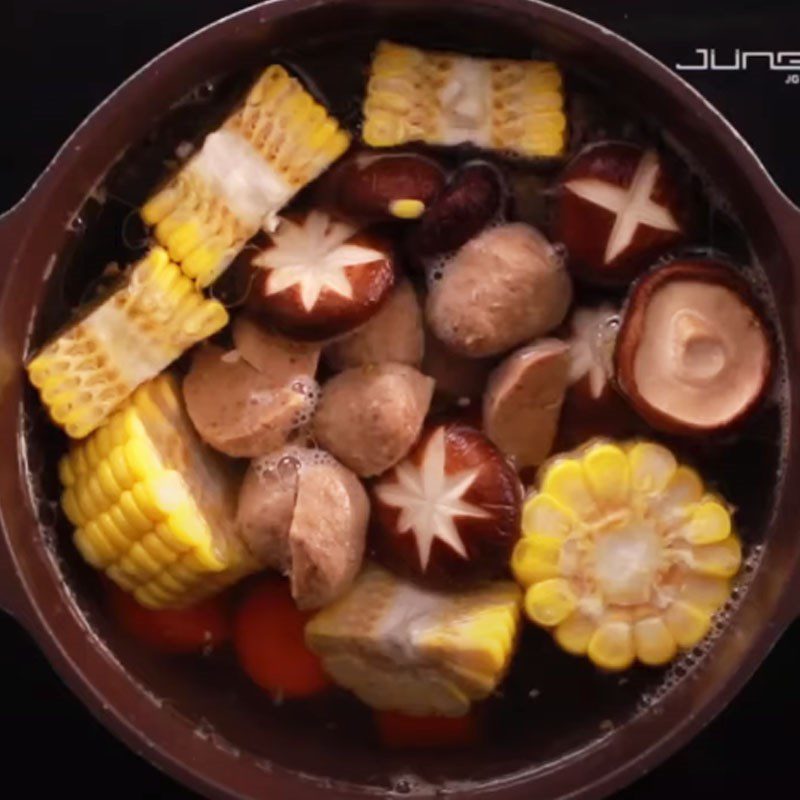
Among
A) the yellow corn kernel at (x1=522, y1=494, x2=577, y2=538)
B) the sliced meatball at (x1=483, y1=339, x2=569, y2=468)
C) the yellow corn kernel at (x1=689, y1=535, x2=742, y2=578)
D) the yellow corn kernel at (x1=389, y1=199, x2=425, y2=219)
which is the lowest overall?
the yellow corn kernel at (x1=689, y1=535, x2=742, y2=578)

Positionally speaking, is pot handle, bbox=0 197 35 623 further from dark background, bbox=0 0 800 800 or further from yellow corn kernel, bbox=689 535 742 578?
yellow corn kernel, bbox=689 535 742 578

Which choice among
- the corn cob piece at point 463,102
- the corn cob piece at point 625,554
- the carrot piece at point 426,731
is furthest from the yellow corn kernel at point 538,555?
the corn cob piece at point 463,102

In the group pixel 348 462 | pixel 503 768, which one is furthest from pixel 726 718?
pixel 348 462

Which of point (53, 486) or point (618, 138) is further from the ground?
point (618, 138)

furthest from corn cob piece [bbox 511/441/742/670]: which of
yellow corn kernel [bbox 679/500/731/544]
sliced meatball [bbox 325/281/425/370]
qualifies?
sliced meatball [bbox 325/281/425/370]

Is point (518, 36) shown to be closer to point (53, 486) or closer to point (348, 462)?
point (348, 462)

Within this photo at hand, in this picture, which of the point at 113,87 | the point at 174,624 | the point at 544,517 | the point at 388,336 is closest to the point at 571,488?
the point at 544,517
